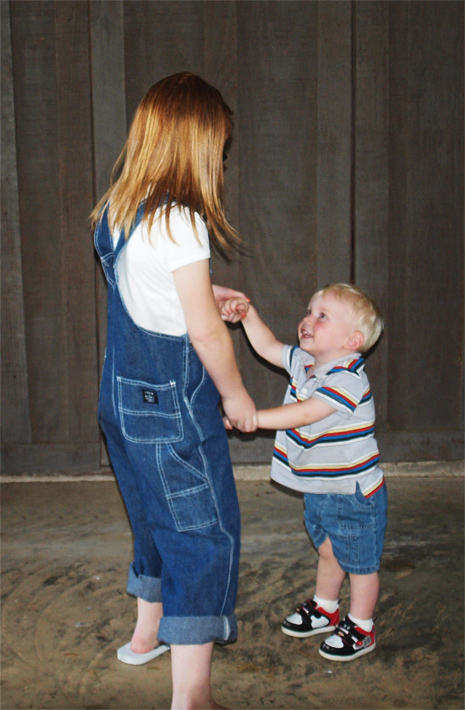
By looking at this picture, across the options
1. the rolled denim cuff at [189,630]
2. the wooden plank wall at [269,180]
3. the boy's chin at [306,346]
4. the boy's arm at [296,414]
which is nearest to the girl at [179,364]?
the rolled denim cuff at [189,630]

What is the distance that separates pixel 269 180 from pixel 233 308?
163 cm

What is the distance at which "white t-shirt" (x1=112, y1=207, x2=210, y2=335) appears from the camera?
1617 millimetres

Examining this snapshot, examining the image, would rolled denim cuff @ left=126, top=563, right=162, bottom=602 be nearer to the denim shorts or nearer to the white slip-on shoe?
the white slip-on shoe

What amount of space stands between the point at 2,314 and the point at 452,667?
8.51 ft

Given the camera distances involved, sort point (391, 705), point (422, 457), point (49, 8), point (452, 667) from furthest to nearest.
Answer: point (422, 457) < point (49, 8) < point (452, 667) < point (391, 705)

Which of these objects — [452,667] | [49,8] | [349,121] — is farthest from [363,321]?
[49,8]

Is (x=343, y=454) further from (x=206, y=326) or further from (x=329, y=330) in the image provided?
(x=206, y=326)

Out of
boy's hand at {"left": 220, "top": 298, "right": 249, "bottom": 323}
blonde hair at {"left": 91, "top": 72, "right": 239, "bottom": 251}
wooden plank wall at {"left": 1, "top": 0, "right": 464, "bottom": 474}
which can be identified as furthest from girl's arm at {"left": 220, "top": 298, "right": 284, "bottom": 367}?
wooden plank wall at {"left": 1, "top": 0, "right": 464, "bottom": 474}

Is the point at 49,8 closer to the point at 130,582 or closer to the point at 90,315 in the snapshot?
the point at 90,315

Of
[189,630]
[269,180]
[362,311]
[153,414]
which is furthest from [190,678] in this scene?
[269,180]

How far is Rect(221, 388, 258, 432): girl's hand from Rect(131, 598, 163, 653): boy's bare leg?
652 millimetres

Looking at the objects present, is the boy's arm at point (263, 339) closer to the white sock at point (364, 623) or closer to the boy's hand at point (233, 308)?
the boy's hand at point (233, 308)

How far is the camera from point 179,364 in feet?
5.54

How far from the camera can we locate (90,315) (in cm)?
362
